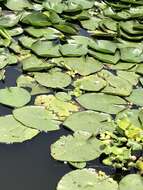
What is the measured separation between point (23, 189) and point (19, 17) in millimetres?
1484

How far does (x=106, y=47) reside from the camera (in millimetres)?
2662

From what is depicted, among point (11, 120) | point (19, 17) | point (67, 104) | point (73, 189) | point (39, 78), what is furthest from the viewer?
point (19, 17)

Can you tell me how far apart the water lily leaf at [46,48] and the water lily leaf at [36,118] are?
1.69 feet

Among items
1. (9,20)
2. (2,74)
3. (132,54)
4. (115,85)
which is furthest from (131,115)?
(9,20)

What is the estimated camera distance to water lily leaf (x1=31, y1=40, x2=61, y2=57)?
2.55 metres

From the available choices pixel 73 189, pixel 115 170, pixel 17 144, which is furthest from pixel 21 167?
pixel 115 170

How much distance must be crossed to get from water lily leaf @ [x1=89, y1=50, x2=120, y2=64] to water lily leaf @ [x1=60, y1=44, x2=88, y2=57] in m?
0.05

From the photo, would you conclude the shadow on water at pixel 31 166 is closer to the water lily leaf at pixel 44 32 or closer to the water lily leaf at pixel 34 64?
the water lily leaf at pixel 34 64

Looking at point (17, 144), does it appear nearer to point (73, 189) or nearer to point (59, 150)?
point (59, 150)

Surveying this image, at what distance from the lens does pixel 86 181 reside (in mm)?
1733

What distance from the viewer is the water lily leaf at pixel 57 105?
6.93 ft

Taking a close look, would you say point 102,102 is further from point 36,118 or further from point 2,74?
point 2,74

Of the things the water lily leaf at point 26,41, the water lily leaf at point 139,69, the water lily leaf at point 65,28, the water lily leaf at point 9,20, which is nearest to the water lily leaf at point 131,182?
the water lily leaf at point 139,69

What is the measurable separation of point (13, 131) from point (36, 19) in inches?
44.9
